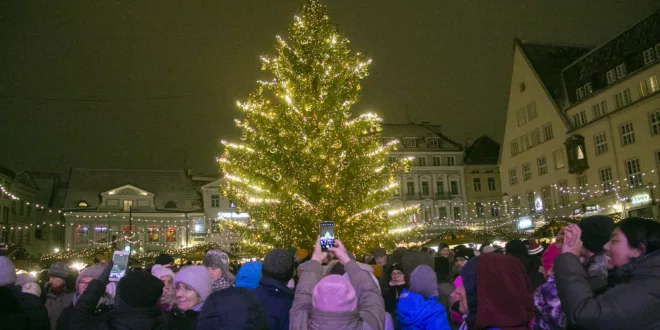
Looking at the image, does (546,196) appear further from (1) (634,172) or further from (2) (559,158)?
(1) (634,172)

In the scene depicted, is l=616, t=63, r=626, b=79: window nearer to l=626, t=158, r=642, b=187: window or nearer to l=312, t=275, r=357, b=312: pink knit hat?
l=626, t=158, r=642, b=187: window

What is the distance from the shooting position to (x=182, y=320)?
4520 mm

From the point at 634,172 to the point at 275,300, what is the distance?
34559 millimetres

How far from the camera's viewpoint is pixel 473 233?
2597 cm

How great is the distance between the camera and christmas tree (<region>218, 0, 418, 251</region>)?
18484 millimetres

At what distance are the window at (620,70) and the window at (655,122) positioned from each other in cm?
425

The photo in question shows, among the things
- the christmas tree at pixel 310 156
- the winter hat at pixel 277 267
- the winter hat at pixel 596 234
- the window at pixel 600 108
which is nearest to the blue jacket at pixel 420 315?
the winter hat at pixel 277 267

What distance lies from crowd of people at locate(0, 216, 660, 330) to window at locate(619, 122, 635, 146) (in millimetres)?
32847

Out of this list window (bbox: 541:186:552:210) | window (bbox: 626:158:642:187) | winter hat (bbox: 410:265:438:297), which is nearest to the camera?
winter hat (bbox: 410:265:438:297)

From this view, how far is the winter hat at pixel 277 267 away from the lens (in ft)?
15.7

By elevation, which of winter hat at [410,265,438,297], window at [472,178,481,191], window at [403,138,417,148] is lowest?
winter hat at [410,265,438,297]

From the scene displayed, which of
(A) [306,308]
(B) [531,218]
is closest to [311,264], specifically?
(A) [306,308]

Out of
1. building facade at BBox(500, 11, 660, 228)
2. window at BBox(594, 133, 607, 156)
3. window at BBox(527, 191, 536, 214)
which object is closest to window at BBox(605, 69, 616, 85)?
building facade at BBox(500, 11, 660, 228)

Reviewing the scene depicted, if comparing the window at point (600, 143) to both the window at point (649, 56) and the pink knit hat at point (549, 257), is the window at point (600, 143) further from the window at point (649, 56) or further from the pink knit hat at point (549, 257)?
the pink knit hat at point (549, 257)
